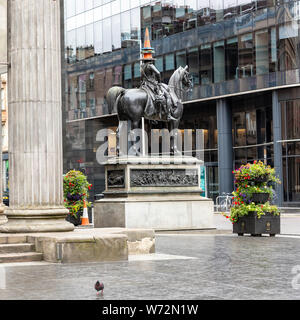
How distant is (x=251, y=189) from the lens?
19.8 meters

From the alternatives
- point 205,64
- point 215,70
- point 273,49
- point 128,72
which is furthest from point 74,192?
point 128,72

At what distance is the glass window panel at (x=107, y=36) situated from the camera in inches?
2307

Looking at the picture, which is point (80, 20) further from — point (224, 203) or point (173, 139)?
point (173, 139)

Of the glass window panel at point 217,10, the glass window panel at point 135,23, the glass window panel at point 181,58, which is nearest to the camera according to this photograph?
the glass window panel at point 217,10

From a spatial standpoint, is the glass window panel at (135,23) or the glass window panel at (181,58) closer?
the glass window panel at (181,58)

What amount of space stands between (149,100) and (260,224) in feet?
21.8

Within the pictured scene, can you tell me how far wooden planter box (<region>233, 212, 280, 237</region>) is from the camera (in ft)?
64.3

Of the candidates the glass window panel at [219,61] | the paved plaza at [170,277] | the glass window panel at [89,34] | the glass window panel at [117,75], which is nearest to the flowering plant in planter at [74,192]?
the paved plaza at [170,277]

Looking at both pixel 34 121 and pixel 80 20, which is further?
pixel 80 20

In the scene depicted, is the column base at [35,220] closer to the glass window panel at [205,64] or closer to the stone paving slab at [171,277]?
the stone paving slab at [171,277]

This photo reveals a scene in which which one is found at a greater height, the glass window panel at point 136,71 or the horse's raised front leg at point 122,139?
the glass window panel at point 136,71

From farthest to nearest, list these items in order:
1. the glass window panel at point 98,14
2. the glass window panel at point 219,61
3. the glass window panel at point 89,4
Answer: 1. the glass window panel at point 89,4
2. the glass window panel at point 98,14
3. the glass window panel at point 219,61

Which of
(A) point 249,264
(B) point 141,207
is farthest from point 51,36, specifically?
(B) point 141,207

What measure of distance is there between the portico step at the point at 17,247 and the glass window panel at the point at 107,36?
1848 inches
